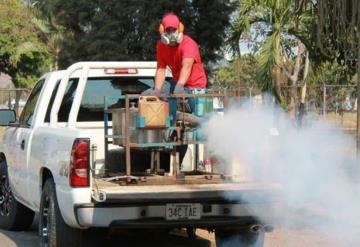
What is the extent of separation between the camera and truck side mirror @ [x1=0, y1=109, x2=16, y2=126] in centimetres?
848

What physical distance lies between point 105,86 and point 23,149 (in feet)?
3.75

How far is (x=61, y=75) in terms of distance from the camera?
771 centimetres

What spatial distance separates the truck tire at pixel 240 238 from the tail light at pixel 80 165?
1.75 meters

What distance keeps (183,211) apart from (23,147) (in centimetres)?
250

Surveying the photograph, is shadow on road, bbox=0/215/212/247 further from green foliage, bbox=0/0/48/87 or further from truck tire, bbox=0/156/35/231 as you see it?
green foliage, bbox=0/0/48/87

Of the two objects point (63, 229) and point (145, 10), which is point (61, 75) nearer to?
point (63, 229)

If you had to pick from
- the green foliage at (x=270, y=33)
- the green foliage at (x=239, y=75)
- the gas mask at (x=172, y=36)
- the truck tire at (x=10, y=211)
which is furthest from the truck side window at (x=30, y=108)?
the green foliage at (x=270, y=33)

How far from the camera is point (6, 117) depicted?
8531mm

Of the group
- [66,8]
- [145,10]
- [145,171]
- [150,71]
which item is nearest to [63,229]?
[145,171]

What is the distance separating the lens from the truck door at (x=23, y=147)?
25.3 ft

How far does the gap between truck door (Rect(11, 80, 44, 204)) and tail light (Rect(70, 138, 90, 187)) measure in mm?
1696

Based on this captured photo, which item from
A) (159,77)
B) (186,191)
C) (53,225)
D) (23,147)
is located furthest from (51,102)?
(186,191)

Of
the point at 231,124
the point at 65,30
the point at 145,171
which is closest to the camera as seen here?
the point at 231,124

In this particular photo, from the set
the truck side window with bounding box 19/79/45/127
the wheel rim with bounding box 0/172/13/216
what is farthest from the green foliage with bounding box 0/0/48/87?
the truck side window with bounding box 19/79/45/127
